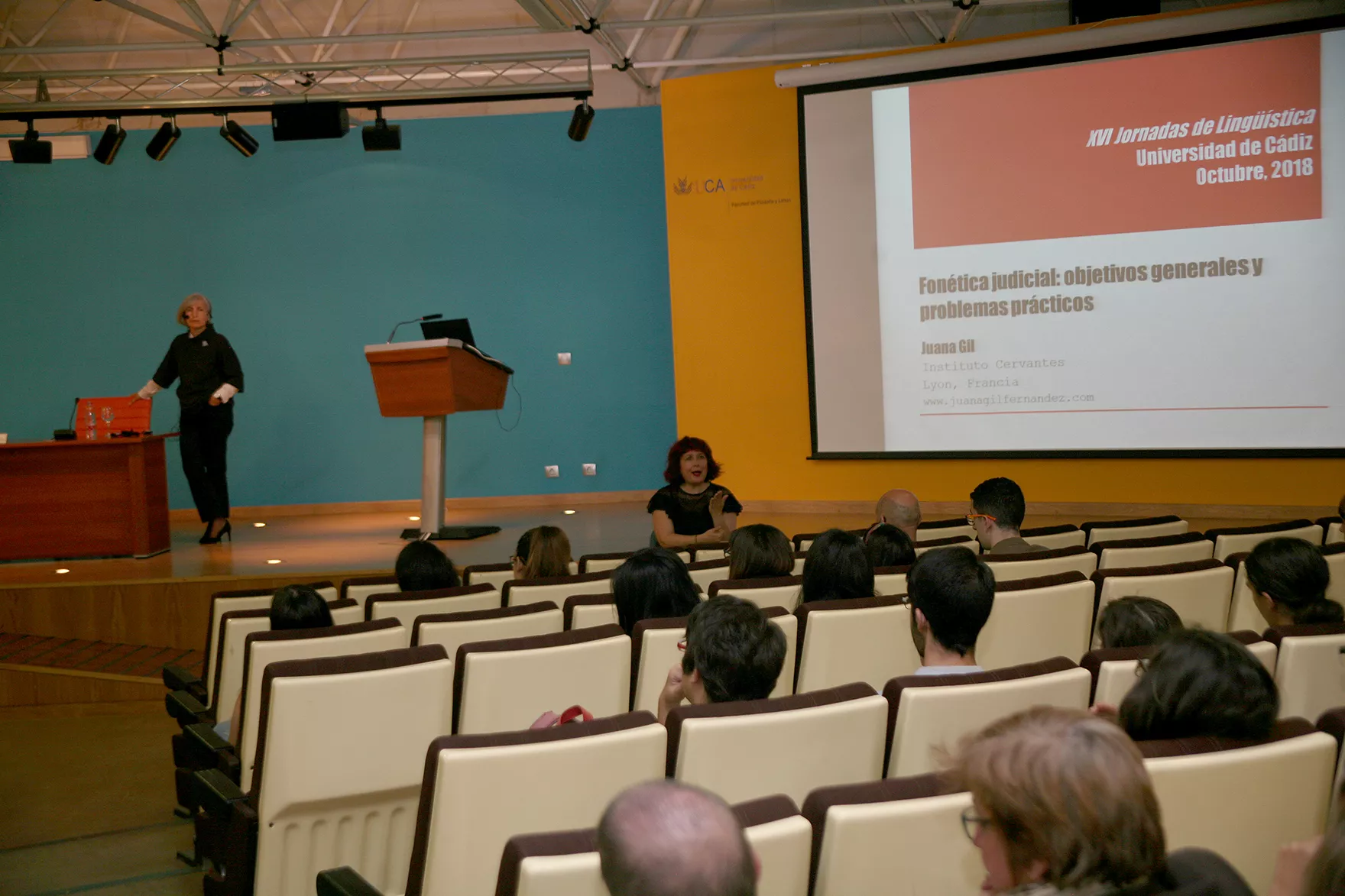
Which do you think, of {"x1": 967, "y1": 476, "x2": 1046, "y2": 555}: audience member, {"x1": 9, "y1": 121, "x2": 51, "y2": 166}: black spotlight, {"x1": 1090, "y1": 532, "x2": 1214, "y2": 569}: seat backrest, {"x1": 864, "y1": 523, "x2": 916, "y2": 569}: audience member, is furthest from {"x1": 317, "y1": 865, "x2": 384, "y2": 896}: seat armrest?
{"x1": 9, "y1": 121, "x2": 51, "y2": 166}: black spotlight

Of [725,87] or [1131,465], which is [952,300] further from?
[725,87]

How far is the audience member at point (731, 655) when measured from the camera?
6.92 ft

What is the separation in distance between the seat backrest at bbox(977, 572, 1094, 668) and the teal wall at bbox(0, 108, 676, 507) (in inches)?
288

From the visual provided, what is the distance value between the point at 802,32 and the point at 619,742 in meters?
10.1

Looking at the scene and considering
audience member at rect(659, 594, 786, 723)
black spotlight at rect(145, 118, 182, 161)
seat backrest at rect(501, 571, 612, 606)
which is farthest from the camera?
black spotlight at rect(145, 118, 182, 161)

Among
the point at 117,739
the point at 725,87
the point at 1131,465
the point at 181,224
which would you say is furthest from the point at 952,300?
the point at 181,224

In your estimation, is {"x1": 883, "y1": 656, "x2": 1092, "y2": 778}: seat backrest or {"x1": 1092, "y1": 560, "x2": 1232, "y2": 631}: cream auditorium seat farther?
{"x1": 1092, "y1": 560, "x2": 1232, "y2": 631}: cream auditorium seat

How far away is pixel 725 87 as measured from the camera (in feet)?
29.2

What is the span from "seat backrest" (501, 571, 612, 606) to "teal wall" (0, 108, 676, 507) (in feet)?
21.0

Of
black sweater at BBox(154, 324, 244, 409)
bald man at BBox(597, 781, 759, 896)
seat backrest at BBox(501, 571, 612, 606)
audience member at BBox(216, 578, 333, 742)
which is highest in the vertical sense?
black sweater at BBox(154, 324, 244, 409)

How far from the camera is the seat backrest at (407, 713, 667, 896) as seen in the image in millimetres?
1715

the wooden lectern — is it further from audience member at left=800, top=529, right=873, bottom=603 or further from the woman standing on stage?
audience member at left=800, top=529, right=873, bottom=603

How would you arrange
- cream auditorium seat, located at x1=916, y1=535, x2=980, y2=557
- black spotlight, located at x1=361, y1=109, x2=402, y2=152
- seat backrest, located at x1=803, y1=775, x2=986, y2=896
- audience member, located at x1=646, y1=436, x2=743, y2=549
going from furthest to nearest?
1. black spotlight, located at x1=361, y1=109, x2=402, y2=152
2. audience member, located at x1=646, y1=436, x2=743, y2=549
3. cream auditorium seat, located at x1=916, y1=535, x2=980, y2=557
4. seat backrest, located at x1=803, y1=775, x2=986, y2=896

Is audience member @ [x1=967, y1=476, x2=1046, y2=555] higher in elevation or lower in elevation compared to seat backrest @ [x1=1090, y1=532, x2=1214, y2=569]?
higher
